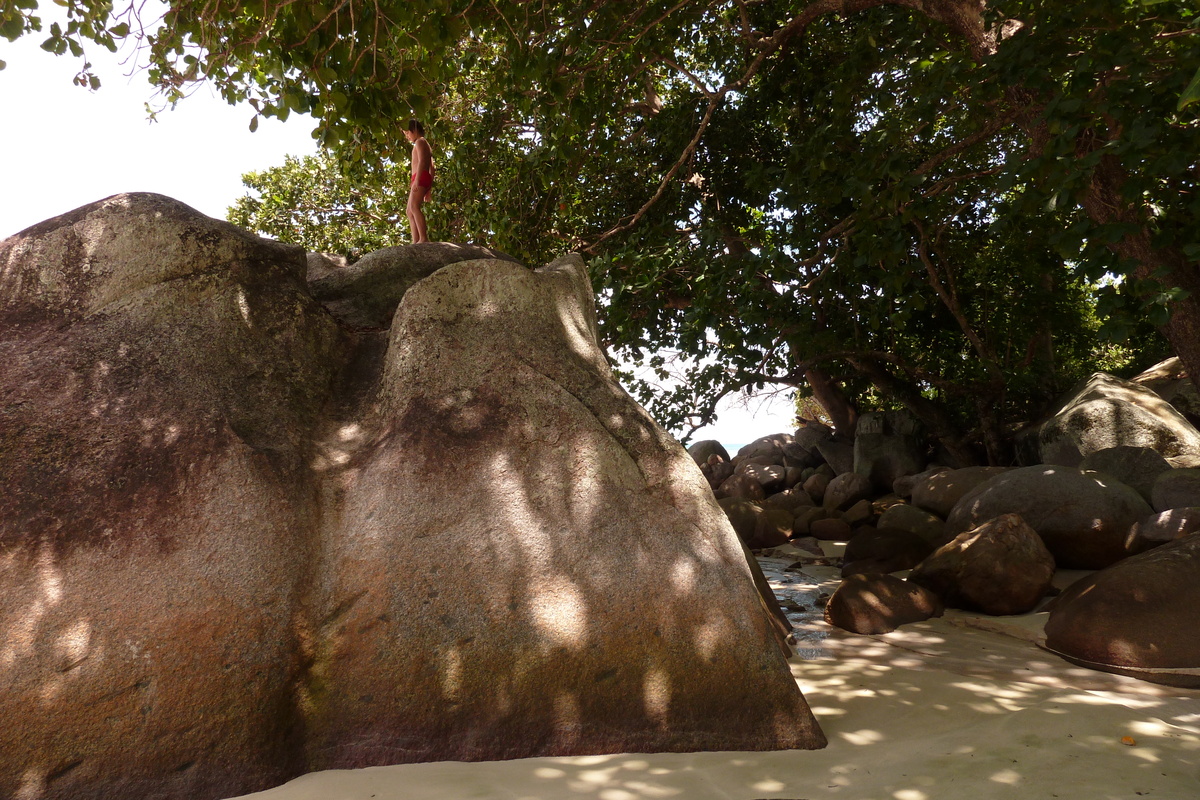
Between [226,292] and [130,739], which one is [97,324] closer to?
[226,292]

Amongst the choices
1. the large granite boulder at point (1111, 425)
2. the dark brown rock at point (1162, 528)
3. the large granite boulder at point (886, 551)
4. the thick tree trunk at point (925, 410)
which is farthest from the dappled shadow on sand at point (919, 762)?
the thick tree trunk at point (925, 410)

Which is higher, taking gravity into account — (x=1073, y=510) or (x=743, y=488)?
(x=743, y=488)

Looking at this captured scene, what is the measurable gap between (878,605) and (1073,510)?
223 centimetres

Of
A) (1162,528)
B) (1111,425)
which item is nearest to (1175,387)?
(1111,425)

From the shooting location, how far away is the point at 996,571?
5.75 metres

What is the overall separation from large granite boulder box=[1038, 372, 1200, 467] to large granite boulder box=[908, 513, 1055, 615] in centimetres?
410

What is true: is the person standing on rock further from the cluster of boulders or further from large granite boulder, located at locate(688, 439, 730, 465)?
large granite boulder, located at locate(688, 439, 730, 465)

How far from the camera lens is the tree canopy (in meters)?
5.26

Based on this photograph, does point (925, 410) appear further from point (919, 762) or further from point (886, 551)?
point (919, 762)

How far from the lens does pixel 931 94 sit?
5.90 m

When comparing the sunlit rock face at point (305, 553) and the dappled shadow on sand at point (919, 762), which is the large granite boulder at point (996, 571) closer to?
the dappled shadow on sand at point (919, 762)

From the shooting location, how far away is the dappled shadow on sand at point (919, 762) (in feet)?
8.95

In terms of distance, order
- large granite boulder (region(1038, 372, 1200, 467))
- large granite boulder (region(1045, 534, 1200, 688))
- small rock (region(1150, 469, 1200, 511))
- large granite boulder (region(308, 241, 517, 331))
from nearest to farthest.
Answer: large granite boulder (region(1045, 534, 1200, 688)), large granite boulder (region(308, 241, 517, 331)), small rock (region(1150, 469, 1200, 511)), large granite boulder (region(1038, 372, 1200, 467))

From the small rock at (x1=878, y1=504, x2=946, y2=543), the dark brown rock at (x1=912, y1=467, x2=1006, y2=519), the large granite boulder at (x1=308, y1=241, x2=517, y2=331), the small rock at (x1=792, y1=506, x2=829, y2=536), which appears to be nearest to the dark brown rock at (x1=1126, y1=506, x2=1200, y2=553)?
the small rock at (x1=878, y1=504, x2=946, y2=543)
